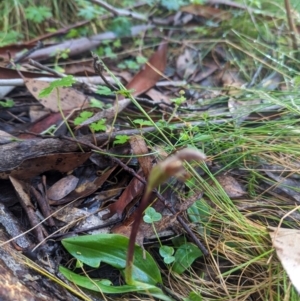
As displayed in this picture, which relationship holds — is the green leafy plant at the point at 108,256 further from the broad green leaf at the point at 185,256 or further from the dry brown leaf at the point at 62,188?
the dry brown leaf at the point at 62,188

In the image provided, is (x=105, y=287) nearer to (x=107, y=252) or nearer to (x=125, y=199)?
(x=107, y=252)

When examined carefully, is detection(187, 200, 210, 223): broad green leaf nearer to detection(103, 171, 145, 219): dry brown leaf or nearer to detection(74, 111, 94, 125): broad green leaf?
detection(103, 171, 145, 219): dry brown leaf

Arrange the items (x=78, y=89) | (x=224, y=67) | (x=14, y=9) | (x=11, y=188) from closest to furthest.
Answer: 1. (x=11, y=188)
2. (x=78, y=89)
3. (x=224, y=67)
4. (x=14, y=9)

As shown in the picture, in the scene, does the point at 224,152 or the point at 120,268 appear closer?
the point at 120,268

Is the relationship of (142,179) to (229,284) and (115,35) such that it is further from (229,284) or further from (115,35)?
(115,35)

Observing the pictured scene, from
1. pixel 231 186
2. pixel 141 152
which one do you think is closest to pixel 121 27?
pixel 141 152

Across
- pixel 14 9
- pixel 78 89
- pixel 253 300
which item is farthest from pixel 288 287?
pixel 14 9

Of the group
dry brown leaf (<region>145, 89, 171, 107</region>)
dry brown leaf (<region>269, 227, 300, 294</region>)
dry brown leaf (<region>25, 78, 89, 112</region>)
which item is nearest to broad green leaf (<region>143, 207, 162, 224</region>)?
dry brown leaf (<region>269, 227, 300, 294</region>)
